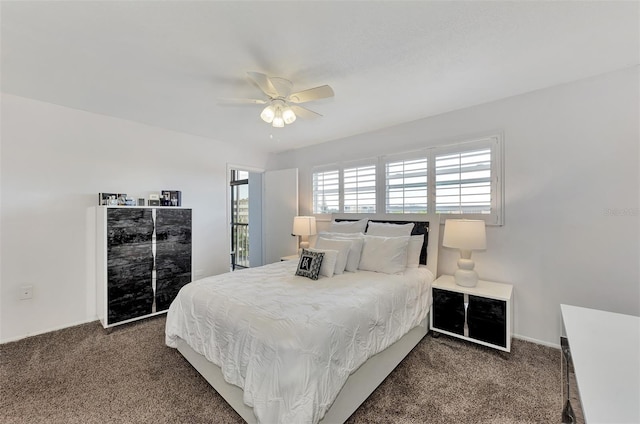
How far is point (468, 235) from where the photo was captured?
2.48 m

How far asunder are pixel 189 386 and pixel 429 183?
3.18m

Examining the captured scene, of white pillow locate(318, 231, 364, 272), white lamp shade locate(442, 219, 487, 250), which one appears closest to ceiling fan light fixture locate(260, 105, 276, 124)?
white pillow locate(318, 231, 364, 272)

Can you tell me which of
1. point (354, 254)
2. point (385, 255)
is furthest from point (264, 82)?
point (385, 255)

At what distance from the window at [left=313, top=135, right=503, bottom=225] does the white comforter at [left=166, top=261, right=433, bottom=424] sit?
3.61 feet

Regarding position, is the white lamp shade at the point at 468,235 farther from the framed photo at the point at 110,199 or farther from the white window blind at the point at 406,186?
the framed photo at the point at 110,199

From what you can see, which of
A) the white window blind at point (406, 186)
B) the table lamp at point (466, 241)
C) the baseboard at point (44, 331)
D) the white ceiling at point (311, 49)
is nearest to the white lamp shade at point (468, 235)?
the table lamp at point (466, 241)

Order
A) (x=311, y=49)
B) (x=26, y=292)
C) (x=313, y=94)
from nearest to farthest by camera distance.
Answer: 1. (x=311, y=49)
2. (x=313, y=94)
3. (x=26, y=292)

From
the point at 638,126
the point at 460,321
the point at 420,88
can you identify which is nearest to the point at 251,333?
the point at 460,321

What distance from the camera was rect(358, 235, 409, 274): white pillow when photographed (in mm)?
2617

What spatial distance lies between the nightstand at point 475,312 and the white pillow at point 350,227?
3.66 ft

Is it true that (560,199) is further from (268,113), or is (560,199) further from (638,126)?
(268,113)

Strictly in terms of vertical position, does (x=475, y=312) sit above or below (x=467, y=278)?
below

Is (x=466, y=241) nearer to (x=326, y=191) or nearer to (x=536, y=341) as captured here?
(x=536, y=341)

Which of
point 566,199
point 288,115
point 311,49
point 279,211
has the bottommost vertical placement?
point 279,211
